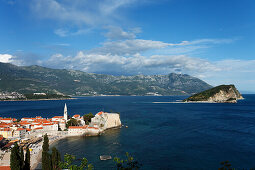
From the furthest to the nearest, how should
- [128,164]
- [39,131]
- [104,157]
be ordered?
1. [39,131]
2. [104,157]
3. [128,164]

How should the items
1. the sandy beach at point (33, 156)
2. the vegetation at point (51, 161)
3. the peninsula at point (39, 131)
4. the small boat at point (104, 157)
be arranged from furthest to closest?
the peninsula at point (39, 131), the small boat at point (104, 157), the sandy beach at point (33, 156), the vegetation at point (51, 161)

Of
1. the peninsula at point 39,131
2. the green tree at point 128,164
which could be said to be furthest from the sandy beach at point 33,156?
the green tree at point 128,164

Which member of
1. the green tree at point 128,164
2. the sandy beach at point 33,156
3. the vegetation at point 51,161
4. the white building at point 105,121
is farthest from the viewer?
the white building at point 105,121

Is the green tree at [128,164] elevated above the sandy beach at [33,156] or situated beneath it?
elevated above

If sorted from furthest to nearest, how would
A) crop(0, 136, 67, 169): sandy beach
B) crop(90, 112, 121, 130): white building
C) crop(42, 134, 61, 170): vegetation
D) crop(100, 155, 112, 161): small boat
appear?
crop(90, 112, 121, 130): white building → crop(100, 155, 112, 161): small boat → crop(0, 136, 67, 169): sandy beach → crop(42, 134, 61, 170): vegetation

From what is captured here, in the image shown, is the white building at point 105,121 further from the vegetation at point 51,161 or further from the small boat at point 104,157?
the vegetation at point 51,161

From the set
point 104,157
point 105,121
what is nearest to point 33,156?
point 104,157

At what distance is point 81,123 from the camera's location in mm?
97938

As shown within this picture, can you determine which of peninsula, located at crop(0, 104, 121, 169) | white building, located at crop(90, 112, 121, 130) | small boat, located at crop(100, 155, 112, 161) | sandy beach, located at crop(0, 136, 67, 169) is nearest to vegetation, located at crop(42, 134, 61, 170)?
sandy beach, located at crop(0, 136, 67, 169)

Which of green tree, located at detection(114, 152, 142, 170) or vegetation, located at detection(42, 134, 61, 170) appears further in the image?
vegetation, located at detection(42, 134, 61, 170)

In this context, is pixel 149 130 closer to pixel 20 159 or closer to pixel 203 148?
pixel 203 148

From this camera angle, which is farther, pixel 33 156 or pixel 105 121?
pixel 105 121

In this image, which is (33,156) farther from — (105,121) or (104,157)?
(105,121)

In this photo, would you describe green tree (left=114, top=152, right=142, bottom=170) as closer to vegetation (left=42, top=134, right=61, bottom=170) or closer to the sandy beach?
vegetation (left=42, top=134, right=61, bottom=170)
